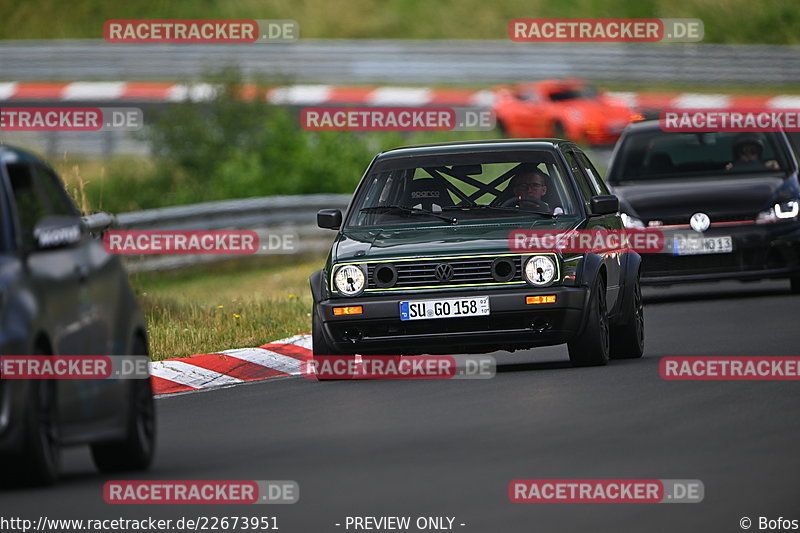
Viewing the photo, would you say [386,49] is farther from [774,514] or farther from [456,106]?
[774,514]

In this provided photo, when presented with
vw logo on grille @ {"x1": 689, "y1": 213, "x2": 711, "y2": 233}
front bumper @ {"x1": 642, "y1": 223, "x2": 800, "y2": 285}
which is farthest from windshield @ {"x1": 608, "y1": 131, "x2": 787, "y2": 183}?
front bumper @ {"x1": 642, "y1": 223, "x2": 800, "y2": 285}

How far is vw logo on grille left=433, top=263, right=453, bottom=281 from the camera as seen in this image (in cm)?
1398

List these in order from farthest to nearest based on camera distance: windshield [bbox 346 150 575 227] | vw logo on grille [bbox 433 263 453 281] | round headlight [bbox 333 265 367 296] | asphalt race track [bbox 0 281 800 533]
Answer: windshield [bbox 346 150 575 227]
round headlight [bbox 333 265 367 296]
vw logo on grille [bbox 433 263 453 281]
asphalt race track [bbox 0 281 800 533]

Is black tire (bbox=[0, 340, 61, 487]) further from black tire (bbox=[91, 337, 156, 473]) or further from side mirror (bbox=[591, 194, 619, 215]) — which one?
side mirror (bbox=[591, 194, 619, 215])

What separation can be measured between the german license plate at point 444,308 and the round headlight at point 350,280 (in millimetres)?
337

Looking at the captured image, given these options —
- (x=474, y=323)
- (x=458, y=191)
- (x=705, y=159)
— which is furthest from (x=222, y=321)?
(x=705, y=159)

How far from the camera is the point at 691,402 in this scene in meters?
12.2

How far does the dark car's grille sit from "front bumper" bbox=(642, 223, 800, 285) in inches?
229

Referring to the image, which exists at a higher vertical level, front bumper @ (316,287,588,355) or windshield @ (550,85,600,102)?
windshield @ (550,85,600,102)

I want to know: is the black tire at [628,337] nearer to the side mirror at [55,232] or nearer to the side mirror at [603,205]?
the side mirror at [603,205]

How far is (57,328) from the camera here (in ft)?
30.7

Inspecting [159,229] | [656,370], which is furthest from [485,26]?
[656,370]

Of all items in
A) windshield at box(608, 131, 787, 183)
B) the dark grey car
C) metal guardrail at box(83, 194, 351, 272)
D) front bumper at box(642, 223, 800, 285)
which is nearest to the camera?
the dark grey car

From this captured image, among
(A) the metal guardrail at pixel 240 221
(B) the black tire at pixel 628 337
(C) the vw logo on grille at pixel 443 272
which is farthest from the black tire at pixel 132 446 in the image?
(A) the metal guardrail at pixel 240 221
